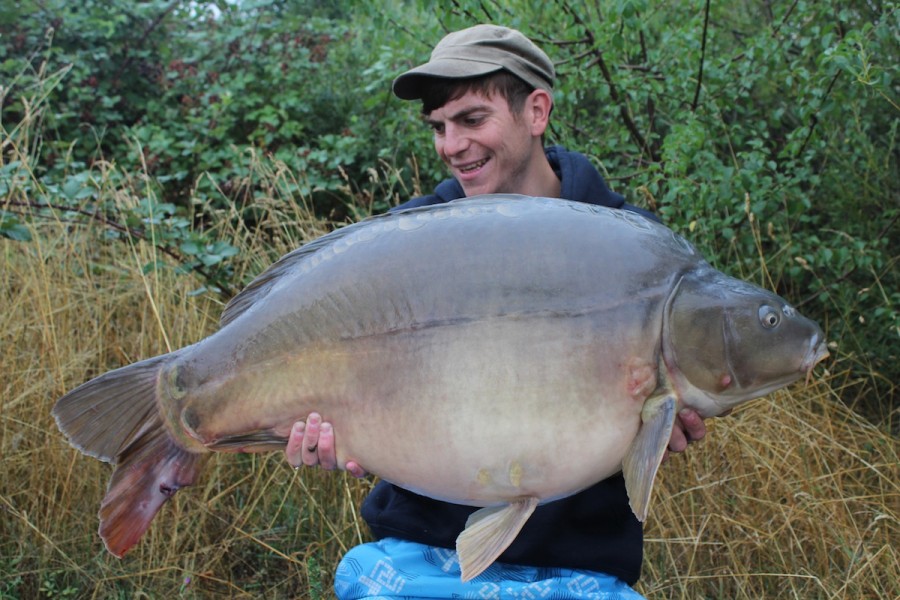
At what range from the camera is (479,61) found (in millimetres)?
2279

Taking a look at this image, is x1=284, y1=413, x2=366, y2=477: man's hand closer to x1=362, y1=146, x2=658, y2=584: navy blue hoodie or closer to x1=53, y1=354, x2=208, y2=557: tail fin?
x1=53, y1=354, x2=208, y2=557: tail fin

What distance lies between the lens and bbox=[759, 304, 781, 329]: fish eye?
170cm

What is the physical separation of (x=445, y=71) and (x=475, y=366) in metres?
0.87

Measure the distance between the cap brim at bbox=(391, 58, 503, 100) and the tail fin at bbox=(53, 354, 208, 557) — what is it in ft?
2.92

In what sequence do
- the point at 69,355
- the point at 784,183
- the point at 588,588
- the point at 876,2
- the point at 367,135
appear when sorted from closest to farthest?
the point at 588,588 → the point at 69,355 → the point at 784,183 → the point at 876,2 → the point at 367,135

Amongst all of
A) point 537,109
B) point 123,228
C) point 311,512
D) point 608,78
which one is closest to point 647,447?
point 537,109

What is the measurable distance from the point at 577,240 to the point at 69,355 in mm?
2497

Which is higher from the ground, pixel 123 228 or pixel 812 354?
pixel 812 354

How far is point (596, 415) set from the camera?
5.43 feet

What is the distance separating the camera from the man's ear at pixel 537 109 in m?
2.38

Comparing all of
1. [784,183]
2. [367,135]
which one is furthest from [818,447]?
[367,135]

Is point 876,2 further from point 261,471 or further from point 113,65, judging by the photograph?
point 113,65

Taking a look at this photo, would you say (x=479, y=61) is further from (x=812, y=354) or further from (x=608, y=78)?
(x=608, y=78)

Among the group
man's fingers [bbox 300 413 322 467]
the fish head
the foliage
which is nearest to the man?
man's fingers [bbox 300 413 322 467]
